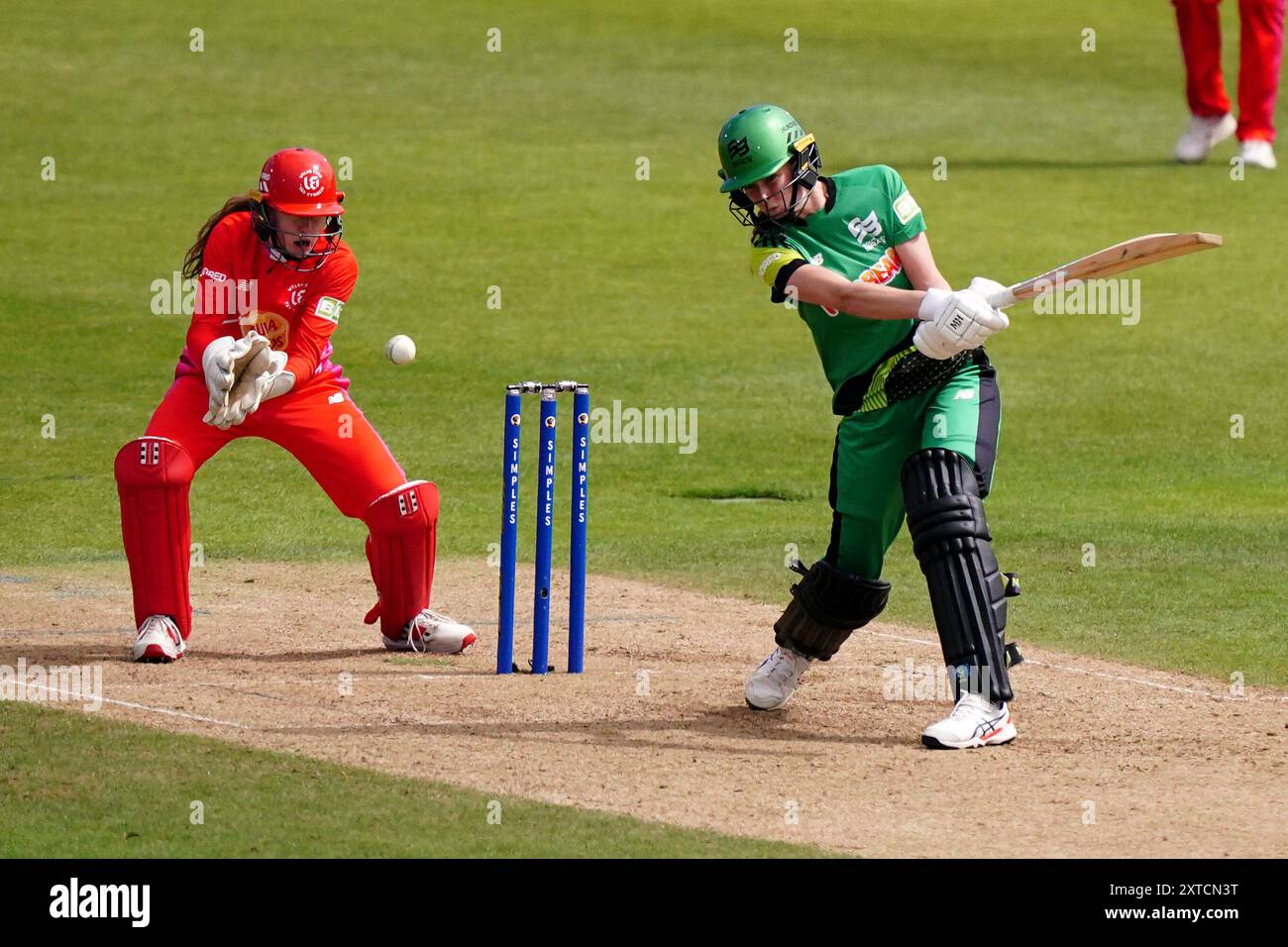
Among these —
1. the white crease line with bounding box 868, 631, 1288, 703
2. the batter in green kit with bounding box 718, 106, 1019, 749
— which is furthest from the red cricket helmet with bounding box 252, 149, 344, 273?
the white crease line with bounding box 868, 631, 1288, 703

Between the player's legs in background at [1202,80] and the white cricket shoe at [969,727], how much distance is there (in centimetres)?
1528

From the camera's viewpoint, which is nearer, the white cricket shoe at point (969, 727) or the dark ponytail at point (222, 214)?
the white cricket shoe at point (969, 727)

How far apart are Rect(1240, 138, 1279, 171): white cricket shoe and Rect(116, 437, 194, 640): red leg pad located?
1629cm

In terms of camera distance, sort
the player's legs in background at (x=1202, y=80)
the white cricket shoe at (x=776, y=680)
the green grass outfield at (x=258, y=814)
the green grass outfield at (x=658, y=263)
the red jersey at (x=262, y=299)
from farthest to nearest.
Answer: the player's legs in background at (x=1202, y=80) → the green grass outfield at (x=658, y=263) → the red jersey at (x=262, y=299) → the white cricket shoe at (x=776, y=680) → the green grass outfield at (x=258, y=814)

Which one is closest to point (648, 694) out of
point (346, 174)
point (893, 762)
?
point (893, 762)

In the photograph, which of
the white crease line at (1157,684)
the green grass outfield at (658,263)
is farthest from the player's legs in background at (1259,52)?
the white crease line at (1157,684)

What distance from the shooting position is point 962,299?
7.06 metres

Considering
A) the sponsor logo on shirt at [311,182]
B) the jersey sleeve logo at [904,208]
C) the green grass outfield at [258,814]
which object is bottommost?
the green grass outfield at [258,814]

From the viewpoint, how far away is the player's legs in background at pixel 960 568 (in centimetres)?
728

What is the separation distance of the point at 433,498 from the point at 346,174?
474 inches

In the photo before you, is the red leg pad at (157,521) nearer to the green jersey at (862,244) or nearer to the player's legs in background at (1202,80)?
the green jersey at (862,244)

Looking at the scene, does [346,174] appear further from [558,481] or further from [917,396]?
[917,396]

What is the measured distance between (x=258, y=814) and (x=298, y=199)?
2960 mm

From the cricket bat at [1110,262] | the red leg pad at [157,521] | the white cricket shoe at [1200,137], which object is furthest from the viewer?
the white cricket shoe at [1200,137]
